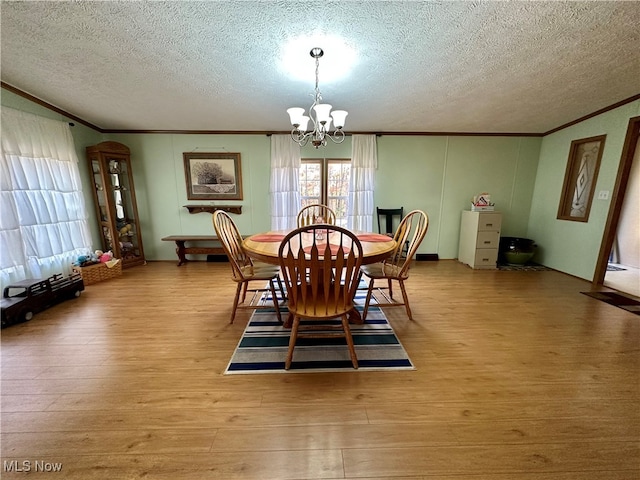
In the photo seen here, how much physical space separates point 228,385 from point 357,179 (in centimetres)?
339

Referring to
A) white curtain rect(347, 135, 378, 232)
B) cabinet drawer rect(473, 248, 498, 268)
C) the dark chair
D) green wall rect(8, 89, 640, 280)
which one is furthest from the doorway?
white curtain rect(347, 135, 378, 232)

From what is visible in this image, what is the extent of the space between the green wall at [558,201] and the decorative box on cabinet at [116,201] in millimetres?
6455

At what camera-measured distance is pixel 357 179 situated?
13.4 feet

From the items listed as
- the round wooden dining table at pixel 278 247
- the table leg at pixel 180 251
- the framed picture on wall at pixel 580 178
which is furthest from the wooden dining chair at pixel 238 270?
the framed picture on wall at pixel 580 178

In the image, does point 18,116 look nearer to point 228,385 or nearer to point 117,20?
point 117,20

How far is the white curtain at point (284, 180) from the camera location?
3.98 metres

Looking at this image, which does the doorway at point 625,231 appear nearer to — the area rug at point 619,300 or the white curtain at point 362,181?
the area rug at point 619,300

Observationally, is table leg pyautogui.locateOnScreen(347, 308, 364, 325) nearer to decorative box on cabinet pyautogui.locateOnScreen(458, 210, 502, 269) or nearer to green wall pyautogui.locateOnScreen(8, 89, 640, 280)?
green wall pyautogui.locateOnScreen(8, 89, 640, 280)

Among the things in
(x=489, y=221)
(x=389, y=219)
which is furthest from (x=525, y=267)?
(x=389, y=219)

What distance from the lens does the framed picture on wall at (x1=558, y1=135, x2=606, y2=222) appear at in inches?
129

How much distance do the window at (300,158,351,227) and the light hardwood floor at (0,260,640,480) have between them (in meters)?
2.44

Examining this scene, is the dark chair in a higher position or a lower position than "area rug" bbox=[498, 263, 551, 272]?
higher

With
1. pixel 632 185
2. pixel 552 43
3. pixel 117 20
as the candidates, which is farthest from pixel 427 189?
pixel 117 20

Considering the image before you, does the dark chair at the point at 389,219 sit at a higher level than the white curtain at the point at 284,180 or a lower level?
lower
